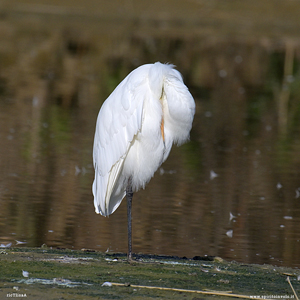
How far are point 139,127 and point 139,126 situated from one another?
11 mm

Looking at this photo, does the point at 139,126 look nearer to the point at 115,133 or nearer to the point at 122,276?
the point at 115,133

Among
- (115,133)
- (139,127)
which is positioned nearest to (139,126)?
(139,127)

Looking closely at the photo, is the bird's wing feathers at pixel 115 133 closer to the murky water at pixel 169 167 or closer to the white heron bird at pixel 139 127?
the white heron bird at pixel 139 127

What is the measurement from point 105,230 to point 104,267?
2247mm

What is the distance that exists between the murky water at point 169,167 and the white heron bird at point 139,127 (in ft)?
4.62

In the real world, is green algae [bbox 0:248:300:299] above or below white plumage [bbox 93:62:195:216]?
below

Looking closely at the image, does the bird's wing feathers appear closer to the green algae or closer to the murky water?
the green algae

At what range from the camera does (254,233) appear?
7.16m

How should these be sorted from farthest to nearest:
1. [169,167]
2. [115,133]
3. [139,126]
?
[169,167]
[115,133]
[139,126]

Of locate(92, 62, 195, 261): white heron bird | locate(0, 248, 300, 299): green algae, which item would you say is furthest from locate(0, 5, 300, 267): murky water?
locate(92, 62, 195, 261): white heron bird

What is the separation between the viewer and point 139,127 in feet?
15.9

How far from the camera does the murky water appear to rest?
684 cm

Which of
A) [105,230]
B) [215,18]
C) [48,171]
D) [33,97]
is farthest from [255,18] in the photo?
[105,230]

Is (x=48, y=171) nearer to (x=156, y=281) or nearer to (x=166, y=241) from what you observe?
(x=166, y=241)
